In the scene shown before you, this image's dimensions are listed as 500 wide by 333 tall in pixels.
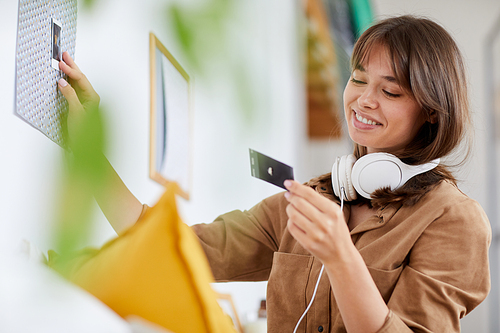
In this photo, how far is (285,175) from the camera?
1.97ft

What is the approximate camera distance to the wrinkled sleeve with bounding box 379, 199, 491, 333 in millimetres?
792

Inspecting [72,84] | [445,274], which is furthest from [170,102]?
[445,274]

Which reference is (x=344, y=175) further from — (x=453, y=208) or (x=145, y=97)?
(x=145, y=97)

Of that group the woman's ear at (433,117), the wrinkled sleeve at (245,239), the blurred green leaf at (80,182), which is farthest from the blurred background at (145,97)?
the woman's ear at (433,117)

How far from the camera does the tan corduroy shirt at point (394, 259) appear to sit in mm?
802

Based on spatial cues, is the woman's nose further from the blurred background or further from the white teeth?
the blurred background

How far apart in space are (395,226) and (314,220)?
0.45m

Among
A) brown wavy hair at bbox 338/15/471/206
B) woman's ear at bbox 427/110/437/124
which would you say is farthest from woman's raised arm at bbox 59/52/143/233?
woman's ear at bbox 427/110/437/124

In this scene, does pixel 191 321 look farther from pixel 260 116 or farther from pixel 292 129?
pixel 292 129

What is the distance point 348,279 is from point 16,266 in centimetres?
48

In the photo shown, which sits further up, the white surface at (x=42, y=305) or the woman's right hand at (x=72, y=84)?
the woman's right hand at (x=72, y=84)

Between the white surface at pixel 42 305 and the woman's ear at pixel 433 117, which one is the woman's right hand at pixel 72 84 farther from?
the woman's ear at pixel 433 117

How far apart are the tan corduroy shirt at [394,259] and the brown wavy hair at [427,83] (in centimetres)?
5

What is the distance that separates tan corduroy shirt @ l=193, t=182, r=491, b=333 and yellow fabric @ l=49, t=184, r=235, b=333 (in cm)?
48
